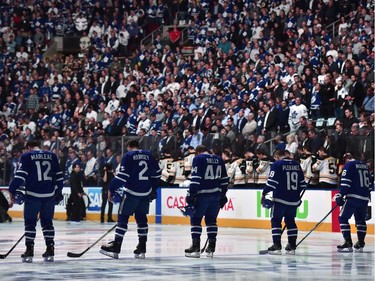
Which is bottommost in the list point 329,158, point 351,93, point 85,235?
point 85,235

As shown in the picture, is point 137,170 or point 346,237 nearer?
point 137,170

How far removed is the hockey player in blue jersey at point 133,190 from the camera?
682 inches

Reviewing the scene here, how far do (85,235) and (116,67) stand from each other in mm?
16114

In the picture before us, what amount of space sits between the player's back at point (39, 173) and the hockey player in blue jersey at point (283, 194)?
12.6 ft

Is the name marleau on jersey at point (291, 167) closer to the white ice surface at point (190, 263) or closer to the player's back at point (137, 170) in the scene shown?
the white ice surface at point (190, 263)

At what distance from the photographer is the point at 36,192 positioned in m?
16.9

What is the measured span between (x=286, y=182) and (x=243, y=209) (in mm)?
9288

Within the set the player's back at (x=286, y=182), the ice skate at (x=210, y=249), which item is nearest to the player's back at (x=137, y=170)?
the ice skate at (x=210, y=249)

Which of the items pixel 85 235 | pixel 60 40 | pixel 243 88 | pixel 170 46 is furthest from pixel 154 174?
pixel 60 40

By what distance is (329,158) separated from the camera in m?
25.6

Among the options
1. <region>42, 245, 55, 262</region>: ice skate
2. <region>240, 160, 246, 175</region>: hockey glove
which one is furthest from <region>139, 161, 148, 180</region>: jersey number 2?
<region>240, 160, 246, 175</region>: hockey glove

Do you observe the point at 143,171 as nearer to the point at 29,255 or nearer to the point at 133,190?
the point at 133,190

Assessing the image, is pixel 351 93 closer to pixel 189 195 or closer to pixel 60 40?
pixel 189 195

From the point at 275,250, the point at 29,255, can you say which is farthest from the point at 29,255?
the point at 275,250
